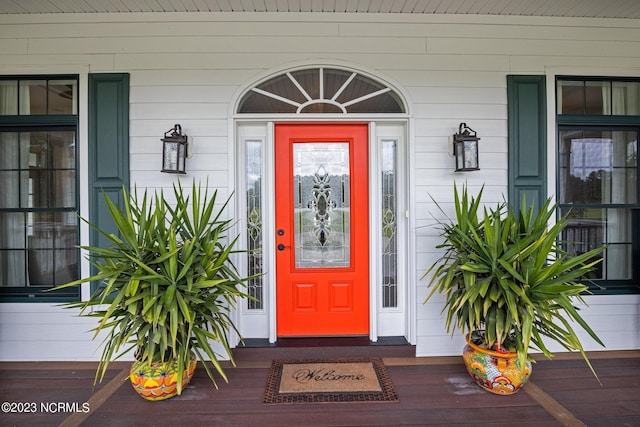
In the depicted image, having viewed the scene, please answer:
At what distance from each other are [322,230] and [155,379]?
1.62 metres

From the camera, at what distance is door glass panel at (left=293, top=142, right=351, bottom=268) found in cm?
310

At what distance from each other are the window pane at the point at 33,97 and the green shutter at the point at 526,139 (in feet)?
12.5

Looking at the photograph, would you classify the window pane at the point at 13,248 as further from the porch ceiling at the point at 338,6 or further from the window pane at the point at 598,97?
the window pane at the point at 598,97

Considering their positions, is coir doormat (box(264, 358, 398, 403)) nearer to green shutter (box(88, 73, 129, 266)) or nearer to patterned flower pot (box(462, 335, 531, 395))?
patterned flower pot (box(462, 335, 531, 395))

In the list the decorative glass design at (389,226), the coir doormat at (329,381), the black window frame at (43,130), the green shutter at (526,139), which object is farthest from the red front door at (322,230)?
the black window frame at (43,130)

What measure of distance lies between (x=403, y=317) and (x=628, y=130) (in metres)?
2.52

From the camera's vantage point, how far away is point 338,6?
9.39 ft

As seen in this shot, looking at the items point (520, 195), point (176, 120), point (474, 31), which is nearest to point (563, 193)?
point (520, 195)

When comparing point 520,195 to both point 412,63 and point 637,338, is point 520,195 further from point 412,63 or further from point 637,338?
point 637,338

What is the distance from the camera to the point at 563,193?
3.11 metres

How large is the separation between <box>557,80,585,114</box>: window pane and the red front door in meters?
1.69

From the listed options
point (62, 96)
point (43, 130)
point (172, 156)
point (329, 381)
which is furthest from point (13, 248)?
point (329, 381)

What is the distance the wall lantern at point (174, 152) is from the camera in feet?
9.05

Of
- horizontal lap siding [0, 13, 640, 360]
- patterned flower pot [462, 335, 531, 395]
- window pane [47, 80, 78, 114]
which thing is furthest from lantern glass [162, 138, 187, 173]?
patterned flower pot [462, 335, 531, 395]
